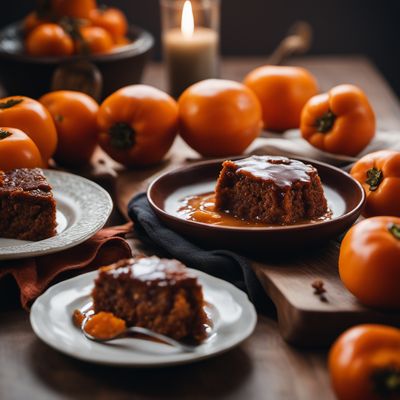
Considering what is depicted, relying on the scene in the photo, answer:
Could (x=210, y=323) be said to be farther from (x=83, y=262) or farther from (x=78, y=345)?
(x=83, y=262)

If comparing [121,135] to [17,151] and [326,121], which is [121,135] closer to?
[17,151]

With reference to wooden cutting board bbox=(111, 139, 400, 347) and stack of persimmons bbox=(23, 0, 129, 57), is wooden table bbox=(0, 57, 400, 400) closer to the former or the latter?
wooden cutting board bbox=(111, 139, 400, 347)

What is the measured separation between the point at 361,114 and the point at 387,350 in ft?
4.05

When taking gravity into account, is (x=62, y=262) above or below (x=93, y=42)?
below

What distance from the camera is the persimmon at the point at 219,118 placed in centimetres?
237

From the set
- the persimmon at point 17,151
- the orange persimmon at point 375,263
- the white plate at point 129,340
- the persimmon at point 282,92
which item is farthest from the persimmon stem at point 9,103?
the orange persimmon at point 375,263

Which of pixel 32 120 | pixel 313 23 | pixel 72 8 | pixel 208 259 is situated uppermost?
pixel 72 8

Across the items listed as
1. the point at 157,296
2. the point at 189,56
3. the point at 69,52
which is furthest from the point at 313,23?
the point at 157,296

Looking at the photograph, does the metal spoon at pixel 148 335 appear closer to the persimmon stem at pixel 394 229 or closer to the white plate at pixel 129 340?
the white plate at pixel 129 340

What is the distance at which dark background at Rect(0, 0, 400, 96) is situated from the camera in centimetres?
425

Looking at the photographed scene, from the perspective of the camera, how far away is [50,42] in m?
2.81

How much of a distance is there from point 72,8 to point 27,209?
1.43m

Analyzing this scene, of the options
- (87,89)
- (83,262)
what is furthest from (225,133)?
(83,262)

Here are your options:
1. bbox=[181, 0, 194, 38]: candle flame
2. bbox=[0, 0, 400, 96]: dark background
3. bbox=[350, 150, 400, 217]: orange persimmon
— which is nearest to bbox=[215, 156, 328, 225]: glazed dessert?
bbox=[350, 150, 400, 217]: orange persimmon
